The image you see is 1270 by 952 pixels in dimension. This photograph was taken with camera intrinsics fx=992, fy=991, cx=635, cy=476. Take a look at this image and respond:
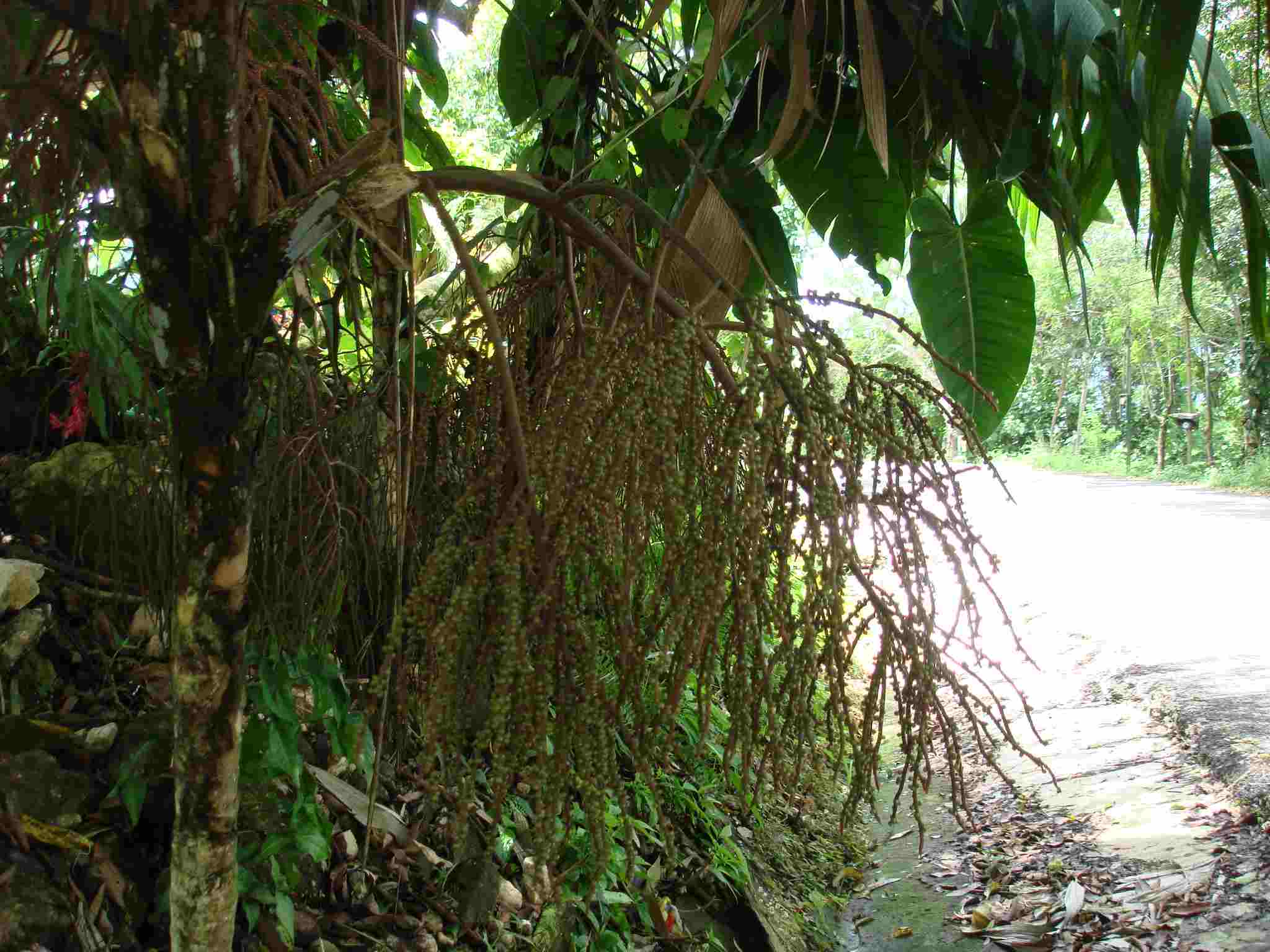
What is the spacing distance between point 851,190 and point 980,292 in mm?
365

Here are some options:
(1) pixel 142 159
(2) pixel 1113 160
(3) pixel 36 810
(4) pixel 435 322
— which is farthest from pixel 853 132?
(3) pixel 36 810

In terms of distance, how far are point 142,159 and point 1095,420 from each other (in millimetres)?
20556

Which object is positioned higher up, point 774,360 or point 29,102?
point 29,102

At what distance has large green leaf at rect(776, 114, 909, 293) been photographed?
7.16ft

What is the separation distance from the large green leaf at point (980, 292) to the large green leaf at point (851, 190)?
9cm

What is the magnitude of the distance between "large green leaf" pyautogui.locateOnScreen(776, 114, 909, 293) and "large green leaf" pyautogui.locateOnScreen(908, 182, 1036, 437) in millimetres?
85

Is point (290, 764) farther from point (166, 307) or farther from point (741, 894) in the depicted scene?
point (741, 894)

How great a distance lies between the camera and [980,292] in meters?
2.20

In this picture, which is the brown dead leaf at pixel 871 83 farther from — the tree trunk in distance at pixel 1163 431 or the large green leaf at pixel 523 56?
the tree trunk in distance at pixel 1163 431

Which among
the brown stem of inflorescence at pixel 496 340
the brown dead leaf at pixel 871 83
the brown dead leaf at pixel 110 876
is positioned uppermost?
the brown dead leaf at pixel 871 83

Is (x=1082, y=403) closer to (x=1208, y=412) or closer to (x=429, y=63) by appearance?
(x=1208, y=412)

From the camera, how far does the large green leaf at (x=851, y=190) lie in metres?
2.18

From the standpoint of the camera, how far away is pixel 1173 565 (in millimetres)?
6168

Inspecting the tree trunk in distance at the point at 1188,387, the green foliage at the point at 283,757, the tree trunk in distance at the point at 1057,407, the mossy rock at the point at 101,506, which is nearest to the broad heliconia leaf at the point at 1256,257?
the green foliage at the point at 283,757
